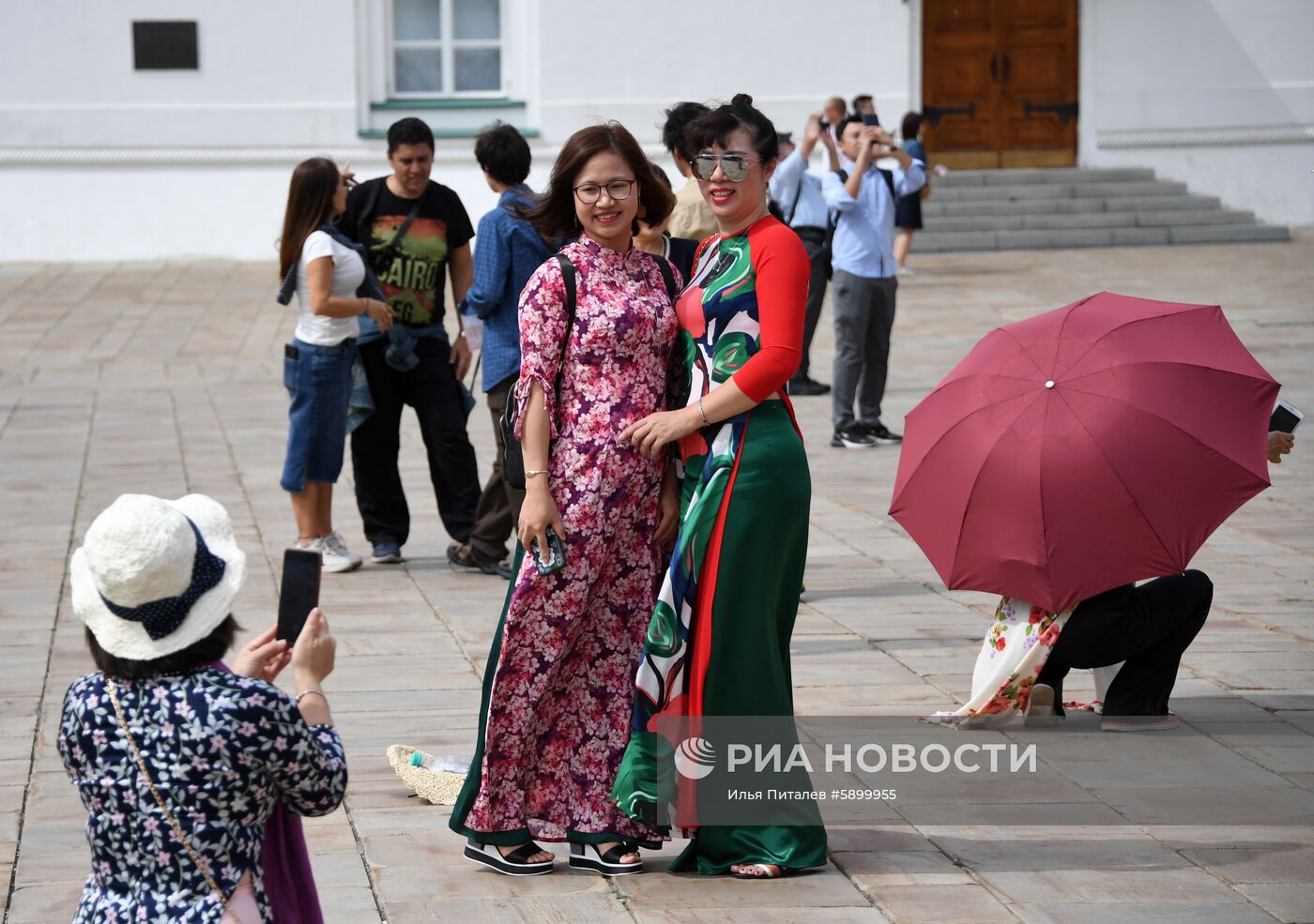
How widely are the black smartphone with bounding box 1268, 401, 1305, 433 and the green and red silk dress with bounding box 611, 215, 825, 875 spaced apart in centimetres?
193

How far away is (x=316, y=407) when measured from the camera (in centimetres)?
782

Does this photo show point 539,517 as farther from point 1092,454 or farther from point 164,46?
point 164,46

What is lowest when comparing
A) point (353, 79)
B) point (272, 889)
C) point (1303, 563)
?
point (1303, 563)

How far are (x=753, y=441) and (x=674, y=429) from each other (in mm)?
201

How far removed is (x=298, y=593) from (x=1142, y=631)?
3198 mm

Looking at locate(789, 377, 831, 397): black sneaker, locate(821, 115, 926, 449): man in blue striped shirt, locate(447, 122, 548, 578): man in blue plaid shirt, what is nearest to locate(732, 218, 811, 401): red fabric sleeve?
locate(447, 122, 548, 578): man in blue plaid shirt

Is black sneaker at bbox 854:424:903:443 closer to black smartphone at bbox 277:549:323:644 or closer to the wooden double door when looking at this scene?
black smartphone at bbox 277:549:323:644

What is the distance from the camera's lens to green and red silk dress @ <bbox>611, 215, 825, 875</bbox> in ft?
13.8

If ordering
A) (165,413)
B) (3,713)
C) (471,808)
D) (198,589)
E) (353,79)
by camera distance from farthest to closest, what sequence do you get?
(353,79), (165,413), (3,713), (471,808), (198,589)

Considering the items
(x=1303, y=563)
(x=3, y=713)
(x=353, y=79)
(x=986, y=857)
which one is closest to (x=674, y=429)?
(x=986, y=857)

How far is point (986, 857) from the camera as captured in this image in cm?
451

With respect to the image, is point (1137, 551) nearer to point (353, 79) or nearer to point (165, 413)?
point (165, 413)

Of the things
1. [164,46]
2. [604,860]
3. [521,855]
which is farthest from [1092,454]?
[164,46]

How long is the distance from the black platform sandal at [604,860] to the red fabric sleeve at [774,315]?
45.7 inches
